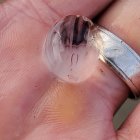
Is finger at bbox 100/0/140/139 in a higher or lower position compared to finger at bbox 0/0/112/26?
higher

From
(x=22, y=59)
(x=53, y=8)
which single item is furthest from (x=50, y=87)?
(x=53, y=8)

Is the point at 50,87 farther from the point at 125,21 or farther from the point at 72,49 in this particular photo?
the point at 125,21

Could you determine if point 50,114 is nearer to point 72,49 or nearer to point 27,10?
point 72,49

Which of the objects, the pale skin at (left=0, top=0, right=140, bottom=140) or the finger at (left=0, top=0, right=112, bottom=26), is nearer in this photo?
the pale skin at (left=0, top=0, right=140, bottom=140)

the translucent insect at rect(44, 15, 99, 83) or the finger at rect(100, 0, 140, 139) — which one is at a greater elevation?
the finger at rect(100, 0, 140, 139)

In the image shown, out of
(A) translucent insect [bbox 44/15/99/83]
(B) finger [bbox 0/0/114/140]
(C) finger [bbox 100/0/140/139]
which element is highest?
(C) finger [bbox 100/0/140/139]
